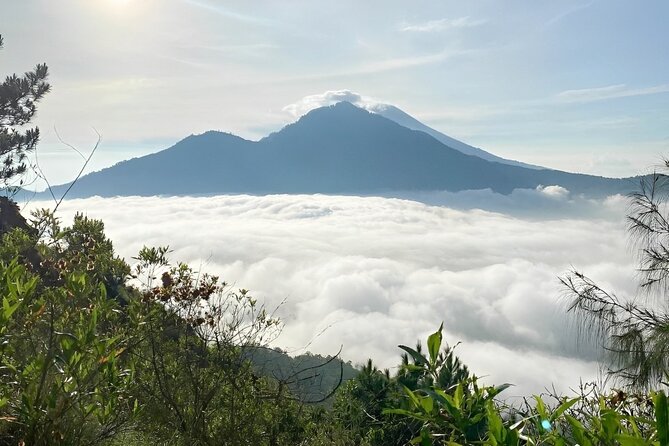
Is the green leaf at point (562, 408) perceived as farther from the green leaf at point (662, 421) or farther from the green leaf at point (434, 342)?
the green leaf at point (434, 342)

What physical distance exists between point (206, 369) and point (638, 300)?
6.39m

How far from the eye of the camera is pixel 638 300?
7.52 metres

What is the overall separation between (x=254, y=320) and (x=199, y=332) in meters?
0.67

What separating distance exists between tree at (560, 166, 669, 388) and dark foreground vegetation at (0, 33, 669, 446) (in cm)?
Answer: 2

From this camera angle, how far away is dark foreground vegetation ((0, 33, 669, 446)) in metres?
1.79

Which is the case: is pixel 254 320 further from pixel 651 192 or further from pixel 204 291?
pixel 651 192

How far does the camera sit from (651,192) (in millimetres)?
7770

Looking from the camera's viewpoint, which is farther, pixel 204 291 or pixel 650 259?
pixel 650 259

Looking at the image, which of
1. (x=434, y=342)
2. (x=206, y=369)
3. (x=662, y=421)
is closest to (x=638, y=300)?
(x=206, y=369)

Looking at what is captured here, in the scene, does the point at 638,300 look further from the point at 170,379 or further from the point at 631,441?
the point at 631,441

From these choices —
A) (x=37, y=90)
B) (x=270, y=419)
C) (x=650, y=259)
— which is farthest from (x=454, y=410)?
(x=37, y=90)

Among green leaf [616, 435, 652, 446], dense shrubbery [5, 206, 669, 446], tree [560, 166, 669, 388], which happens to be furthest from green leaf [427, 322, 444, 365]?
tree [560, 166, 669, 388]

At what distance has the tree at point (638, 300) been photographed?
23.4 feet

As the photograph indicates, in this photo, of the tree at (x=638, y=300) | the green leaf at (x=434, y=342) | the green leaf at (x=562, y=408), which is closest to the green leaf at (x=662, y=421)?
the green leaf at (x=562, y=408)
